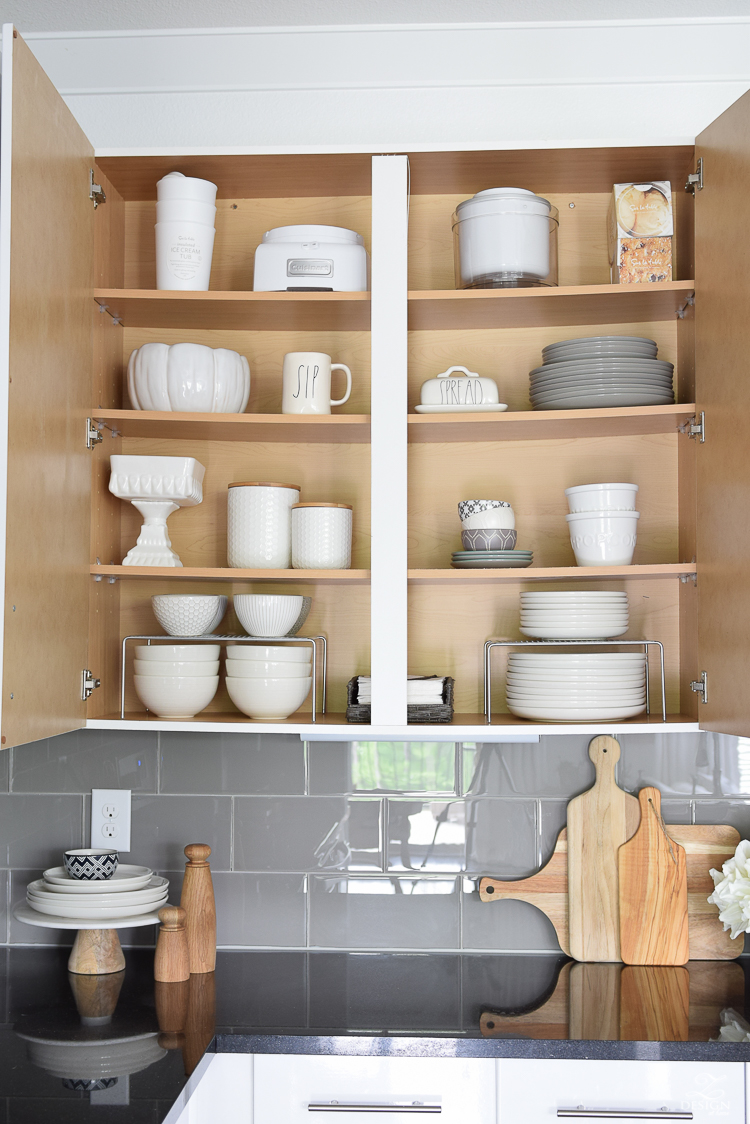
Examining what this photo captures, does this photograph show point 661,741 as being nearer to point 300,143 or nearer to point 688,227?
point 688,227

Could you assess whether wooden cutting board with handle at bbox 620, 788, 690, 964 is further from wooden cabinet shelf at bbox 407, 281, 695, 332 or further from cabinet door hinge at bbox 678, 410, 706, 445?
A: wooden cabinet shelf at bbox 407, 281, 695, 332

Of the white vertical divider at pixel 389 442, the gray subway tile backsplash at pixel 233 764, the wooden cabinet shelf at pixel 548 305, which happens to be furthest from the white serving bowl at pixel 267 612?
the wooden cabinet shelf at pixel 548 305

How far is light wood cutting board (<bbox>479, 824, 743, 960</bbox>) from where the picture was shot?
1.80m

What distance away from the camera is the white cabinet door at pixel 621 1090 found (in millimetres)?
1420

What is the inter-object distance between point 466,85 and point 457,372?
587 mm

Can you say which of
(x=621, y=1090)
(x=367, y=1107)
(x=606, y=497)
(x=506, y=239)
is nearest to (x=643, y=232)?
(x=506, y=239)

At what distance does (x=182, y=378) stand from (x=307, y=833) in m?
0.92

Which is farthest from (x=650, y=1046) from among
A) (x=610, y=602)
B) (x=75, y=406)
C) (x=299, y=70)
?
(x=299, y=70)

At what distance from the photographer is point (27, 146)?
1.37 metres

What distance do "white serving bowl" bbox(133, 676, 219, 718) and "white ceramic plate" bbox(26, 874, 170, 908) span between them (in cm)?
31

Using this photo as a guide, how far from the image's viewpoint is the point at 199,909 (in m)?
1.70

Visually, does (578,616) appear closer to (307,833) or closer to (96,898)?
(307,833)

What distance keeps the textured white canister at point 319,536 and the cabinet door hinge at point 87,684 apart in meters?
0.41

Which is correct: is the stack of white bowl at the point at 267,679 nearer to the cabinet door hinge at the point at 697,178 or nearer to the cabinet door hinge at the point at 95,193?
the cabinet door hinge at the point at 95,193
